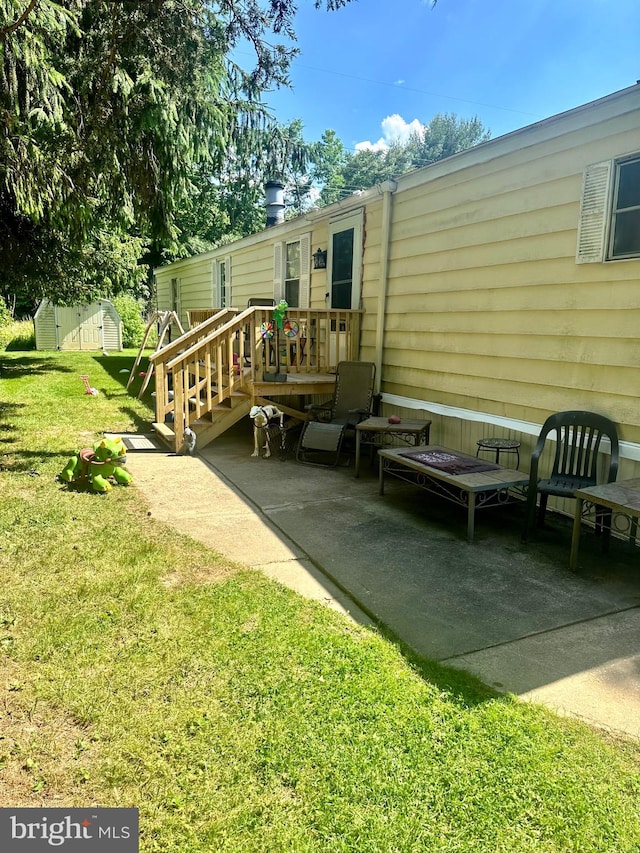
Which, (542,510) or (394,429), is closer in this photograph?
(542,510)

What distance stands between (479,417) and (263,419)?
7.73 ft

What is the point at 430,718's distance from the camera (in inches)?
83.8

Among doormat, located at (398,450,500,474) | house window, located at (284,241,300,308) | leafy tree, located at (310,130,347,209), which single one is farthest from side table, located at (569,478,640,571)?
leafy tree, located at (310,130,347,209)

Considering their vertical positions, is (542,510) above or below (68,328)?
below

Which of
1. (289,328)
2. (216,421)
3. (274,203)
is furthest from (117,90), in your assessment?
(274,203)

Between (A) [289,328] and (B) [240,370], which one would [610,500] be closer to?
(A) [289,328]

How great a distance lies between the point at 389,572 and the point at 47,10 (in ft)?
14.9

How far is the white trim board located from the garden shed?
1583cm

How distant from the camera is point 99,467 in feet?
16.3

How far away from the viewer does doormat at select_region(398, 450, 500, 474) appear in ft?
14.3

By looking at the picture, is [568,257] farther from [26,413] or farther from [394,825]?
[26,413]

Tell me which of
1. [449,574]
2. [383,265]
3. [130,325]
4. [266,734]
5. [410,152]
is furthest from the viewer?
[410,152]

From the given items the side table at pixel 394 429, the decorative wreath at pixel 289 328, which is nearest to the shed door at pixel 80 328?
the decorative wreath at pixel 289 328

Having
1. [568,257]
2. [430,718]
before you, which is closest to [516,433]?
[568,257]
